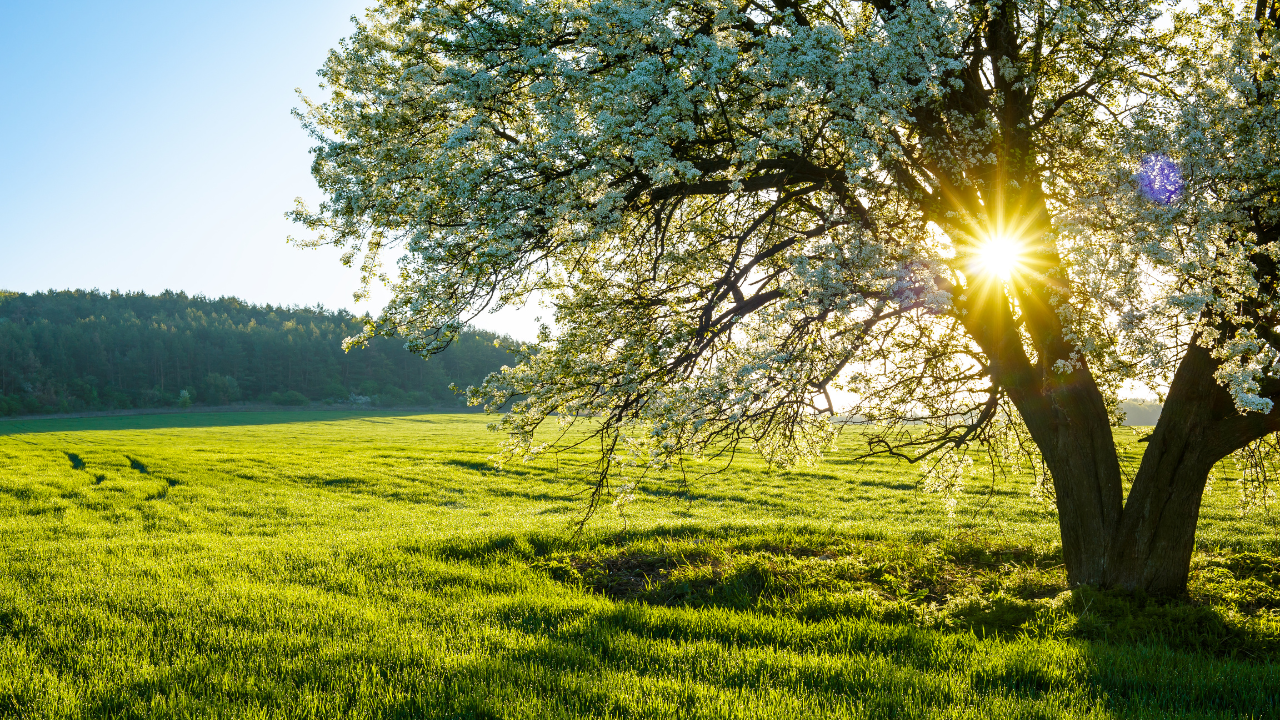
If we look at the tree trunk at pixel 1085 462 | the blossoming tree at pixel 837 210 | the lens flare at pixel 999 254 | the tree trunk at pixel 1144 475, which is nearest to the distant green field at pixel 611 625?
the tree trunk at pixel 1144 475

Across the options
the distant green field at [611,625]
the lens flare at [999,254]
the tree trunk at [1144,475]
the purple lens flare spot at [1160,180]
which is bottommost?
the distant green field at [611,625]

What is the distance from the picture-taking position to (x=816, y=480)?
28.9m

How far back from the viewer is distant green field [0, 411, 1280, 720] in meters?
5.45

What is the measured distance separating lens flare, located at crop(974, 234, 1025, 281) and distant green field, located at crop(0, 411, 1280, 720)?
4227 millimetres

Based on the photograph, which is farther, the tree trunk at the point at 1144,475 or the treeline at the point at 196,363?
the treeline at the point at 196,363

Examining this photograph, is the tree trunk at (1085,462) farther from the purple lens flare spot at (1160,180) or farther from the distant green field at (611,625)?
the purple lens flare spot at (1160,180)

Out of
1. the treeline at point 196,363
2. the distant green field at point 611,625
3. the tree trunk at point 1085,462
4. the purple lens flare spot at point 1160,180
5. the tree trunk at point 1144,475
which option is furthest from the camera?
the treeline at point 196,363

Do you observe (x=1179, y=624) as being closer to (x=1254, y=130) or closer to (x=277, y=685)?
(x=1254, y=130)

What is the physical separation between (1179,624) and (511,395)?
8481mm

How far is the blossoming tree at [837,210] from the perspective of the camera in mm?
6930

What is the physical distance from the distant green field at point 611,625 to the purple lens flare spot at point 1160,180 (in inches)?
182

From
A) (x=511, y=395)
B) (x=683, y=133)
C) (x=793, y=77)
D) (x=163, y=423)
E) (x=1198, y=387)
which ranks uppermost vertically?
(x=793, y=77)

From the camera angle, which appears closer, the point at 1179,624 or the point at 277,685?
the point at 277,685

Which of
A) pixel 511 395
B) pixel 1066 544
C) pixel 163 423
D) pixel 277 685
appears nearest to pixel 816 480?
pixel 1066 544
